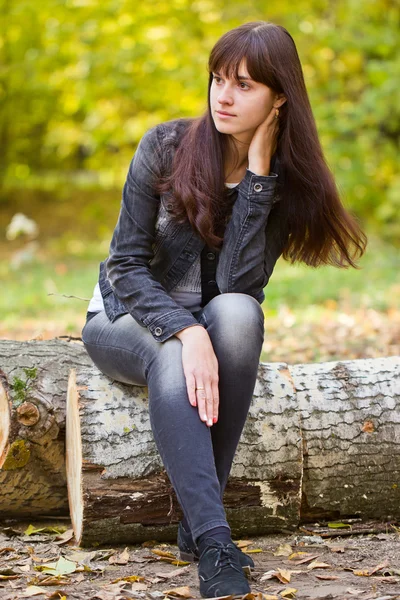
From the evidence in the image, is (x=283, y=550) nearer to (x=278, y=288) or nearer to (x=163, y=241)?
(x=163, y=241)

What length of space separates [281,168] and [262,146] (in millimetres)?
124

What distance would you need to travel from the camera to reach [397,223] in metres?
11.9

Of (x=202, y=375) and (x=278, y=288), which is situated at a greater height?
Result: (x=278, y=288)

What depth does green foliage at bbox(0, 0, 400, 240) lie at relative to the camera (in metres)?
11.0

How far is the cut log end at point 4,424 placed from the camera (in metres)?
2.90

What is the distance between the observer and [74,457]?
9.36 ft

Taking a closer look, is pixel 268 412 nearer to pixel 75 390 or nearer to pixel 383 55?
pixel 75 390

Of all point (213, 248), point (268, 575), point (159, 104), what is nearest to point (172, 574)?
point (268, 575)

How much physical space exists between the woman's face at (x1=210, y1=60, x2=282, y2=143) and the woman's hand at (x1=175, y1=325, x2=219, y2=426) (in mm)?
754

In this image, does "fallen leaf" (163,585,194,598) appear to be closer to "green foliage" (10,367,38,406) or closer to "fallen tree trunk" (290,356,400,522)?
"fallen tree trunk" (290,356,400,522)

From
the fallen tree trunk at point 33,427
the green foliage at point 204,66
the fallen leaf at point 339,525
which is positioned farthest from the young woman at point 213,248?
the green foliage at point 204,66

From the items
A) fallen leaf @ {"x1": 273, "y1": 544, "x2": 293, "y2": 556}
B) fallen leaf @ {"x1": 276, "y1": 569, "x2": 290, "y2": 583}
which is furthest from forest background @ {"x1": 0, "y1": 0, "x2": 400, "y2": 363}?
fallen leaf @ {"x1": 276, "y1": 569, "x2": 290, "y2": 583}

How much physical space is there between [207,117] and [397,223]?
9.63 metres

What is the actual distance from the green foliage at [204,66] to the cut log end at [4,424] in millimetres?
8364
